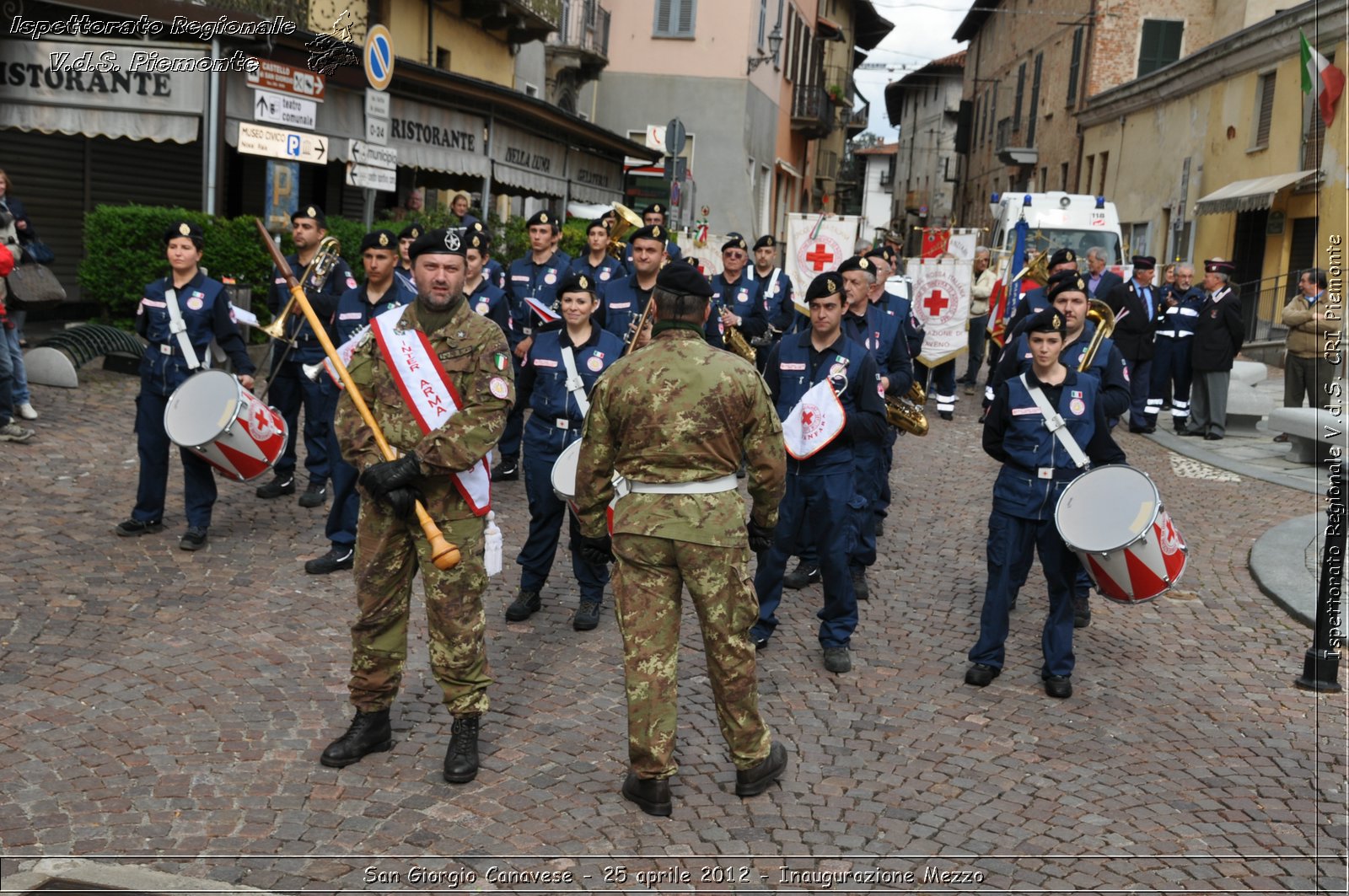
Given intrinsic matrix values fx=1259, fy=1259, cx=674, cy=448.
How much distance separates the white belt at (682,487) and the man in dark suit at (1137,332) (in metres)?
11.9

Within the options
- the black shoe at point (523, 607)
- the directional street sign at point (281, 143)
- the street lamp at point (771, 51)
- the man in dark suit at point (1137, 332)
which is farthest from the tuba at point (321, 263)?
the street lamp at point (771, 51)

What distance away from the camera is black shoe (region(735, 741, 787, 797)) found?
16.0 feet

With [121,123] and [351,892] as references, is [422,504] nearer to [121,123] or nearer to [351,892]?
[351,892]

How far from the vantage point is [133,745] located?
4.95 meters

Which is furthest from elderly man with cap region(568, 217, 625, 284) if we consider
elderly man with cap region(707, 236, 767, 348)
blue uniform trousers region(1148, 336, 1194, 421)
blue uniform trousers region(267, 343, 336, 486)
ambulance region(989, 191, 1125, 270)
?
ambulance region(989, 191, 1125, 270)

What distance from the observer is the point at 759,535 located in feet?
16.8

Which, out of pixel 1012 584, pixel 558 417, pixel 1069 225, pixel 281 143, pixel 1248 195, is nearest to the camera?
pixel 1012 584

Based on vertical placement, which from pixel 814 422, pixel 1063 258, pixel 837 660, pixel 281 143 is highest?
pixel 281 143

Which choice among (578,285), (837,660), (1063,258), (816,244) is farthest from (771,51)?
(837,660)

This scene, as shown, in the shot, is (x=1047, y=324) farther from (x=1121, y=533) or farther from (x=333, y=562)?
(x=333, y=562)

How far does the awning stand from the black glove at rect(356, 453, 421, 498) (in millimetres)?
19643

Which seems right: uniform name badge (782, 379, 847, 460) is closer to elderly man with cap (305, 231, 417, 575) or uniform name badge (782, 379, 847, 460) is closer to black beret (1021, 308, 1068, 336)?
black beret (1021, 308, 1068, 336)

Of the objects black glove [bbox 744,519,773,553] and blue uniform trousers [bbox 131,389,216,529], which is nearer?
black glove [bbox 744,519,773,553]

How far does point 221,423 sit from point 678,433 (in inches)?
149
